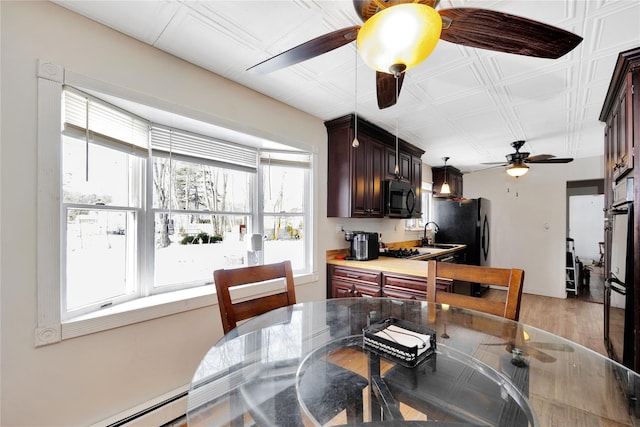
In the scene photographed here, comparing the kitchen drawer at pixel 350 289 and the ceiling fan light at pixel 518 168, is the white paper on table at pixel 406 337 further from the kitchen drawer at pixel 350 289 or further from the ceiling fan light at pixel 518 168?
the ceiling fan light at pixel 518 168

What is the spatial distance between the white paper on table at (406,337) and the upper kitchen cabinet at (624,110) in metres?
1.88

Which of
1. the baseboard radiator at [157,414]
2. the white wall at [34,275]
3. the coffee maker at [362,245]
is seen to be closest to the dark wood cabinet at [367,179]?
the coffee maker at [362,245]

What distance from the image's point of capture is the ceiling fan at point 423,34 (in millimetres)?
883

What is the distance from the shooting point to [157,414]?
170cm

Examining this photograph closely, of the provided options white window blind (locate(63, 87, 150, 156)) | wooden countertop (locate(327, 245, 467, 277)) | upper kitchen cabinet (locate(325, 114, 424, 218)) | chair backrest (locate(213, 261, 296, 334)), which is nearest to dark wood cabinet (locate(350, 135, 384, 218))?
upper kitchen cabinet (locate(325, 114, 424, 218))

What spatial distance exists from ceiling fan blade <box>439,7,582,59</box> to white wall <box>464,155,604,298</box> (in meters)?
4.88

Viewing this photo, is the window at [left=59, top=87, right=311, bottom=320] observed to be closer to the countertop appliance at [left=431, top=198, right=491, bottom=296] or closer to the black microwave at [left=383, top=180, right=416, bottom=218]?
the black microwave at [left=383, top=180, right=416, bottom=218]

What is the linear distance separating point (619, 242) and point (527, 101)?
4.42 feet

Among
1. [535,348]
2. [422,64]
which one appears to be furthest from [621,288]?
[422,64]

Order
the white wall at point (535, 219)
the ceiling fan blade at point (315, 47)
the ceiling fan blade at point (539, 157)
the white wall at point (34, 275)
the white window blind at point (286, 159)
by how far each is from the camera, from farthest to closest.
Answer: the white wall at point (535, 219)
the ceiling fan blade at point (539, 157)
the white window blind at point (286, 159)
the white wall at point (34, 275)
the ceiling fan blade at point (315, 47)

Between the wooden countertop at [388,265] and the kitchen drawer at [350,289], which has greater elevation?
the wooden countertop at [388,265]

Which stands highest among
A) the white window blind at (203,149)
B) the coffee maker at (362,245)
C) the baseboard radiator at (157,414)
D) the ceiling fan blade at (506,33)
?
the ceiling fan blade at (506,33)

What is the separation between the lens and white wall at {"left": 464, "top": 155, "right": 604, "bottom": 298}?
4715 mm

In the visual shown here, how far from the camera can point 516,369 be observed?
3.61 feet
